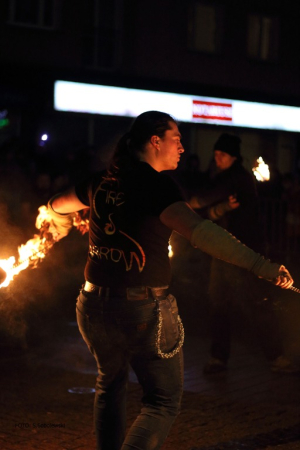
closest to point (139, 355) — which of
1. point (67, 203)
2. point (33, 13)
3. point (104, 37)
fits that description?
point (67, 203)

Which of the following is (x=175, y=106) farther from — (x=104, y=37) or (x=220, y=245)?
(x=220, y=245)

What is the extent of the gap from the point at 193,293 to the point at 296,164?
2138 centimetres

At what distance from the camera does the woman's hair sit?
12.2 feet

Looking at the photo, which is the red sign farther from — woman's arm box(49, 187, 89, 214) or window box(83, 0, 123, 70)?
woman's arm box(49, 187, 89, 214)

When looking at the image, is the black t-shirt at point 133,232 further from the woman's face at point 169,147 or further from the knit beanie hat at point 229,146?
the knit beanie hat at point 229,146

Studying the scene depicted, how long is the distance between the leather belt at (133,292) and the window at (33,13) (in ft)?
70.4

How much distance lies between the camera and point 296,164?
30.3 meters

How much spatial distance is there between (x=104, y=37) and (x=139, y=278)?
896 inches

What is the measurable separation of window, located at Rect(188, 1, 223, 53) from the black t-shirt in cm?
2411

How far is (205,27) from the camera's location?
27.2 metres

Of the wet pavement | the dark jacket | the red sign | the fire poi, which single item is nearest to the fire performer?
the fire poi

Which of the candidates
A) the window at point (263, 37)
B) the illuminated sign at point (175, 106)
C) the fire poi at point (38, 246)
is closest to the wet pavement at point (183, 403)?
the fire poi at point (38, 246)

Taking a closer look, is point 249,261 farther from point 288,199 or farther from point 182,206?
point 288,199

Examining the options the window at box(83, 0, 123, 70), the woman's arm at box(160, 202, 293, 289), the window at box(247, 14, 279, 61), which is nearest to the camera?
the woman's arm at box(160, 202, 293, 289)
